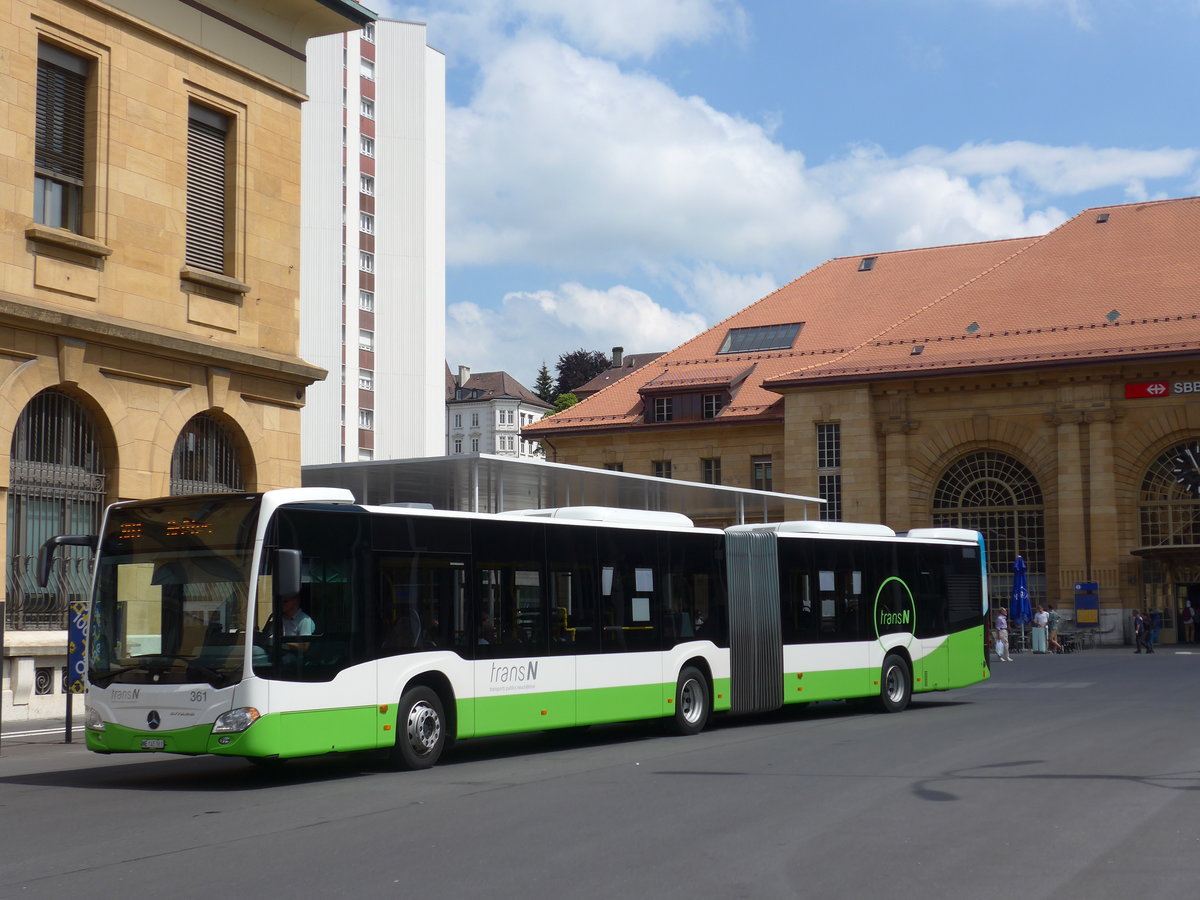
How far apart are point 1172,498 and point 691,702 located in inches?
1529

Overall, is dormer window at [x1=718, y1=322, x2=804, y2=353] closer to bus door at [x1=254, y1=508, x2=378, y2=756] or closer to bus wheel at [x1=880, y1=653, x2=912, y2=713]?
bus wheel at [x1=880, y1=653, x2=912, y2=713]

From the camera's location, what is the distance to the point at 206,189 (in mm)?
24797

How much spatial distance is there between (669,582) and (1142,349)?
37.9 meters

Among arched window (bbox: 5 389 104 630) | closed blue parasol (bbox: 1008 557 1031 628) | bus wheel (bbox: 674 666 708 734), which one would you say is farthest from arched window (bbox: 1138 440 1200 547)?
arched window (bbox: 5 389 104 630)

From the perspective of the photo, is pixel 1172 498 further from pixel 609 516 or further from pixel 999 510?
pixel 609 516

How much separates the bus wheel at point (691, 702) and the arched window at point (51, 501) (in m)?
9.48

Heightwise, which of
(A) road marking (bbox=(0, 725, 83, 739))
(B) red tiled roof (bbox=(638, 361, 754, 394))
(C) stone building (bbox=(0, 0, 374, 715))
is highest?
(B) red tiled roof (bbox=(638, 361, 754, 394))

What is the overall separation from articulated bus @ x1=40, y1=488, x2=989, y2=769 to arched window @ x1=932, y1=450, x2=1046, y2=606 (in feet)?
116

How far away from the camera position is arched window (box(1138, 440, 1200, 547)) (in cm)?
5256

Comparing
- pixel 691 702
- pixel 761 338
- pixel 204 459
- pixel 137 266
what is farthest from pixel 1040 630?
pixel 137 266

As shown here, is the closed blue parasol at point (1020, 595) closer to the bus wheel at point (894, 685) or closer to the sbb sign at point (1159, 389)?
the sbb sign at point (1159, 389)

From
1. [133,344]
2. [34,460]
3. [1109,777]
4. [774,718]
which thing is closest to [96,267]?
[133,344]

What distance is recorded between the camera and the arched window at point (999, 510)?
5531 cm

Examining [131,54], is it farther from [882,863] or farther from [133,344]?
[882,863]
